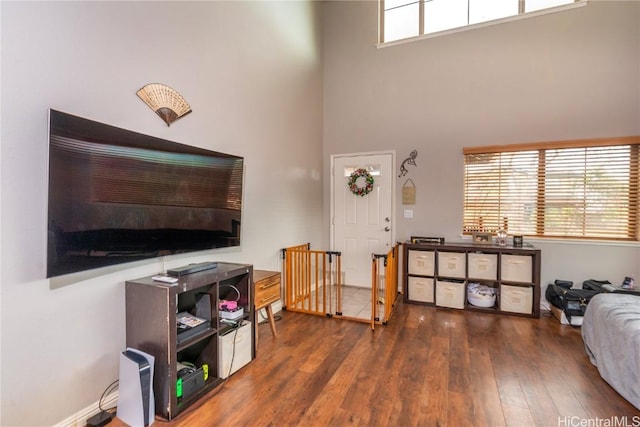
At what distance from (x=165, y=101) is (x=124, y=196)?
803 mm

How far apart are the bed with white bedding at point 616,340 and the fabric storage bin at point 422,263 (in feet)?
5.06

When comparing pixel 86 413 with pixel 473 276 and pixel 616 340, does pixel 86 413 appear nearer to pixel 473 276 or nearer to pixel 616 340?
pixel 616 340

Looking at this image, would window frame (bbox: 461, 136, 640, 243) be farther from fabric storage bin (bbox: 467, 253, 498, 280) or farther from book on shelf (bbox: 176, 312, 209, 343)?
book on shelf (bbox: 176, 312, 209, 343)

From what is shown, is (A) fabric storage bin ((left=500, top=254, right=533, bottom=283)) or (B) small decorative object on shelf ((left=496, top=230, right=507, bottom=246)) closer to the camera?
(A) fabric storage bin ((left=500, top=254, right=533, bottom=283))

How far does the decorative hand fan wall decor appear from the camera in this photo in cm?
208

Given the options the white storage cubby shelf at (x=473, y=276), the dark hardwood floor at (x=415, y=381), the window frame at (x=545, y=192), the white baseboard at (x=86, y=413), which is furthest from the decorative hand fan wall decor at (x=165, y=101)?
the window frame at (x=545, y=192)

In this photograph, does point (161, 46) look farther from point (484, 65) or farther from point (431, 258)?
point (484, 65)

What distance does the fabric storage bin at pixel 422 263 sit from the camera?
3842 mm

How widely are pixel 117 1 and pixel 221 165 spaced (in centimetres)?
120

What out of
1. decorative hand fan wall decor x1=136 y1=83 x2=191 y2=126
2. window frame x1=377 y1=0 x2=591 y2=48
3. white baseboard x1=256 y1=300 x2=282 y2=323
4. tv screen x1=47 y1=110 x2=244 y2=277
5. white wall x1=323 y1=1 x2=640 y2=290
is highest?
window frame x1=377 y1=0 x2=591 y2=48

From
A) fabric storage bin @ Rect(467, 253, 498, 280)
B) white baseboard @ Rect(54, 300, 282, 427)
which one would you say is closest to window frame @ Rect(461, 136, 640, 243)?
fabric storage bin @ Rect(467, 253, 498, 280)

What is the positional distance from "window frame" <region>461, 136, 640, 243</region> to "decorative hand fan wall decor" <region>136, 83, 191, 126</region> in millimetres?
3390

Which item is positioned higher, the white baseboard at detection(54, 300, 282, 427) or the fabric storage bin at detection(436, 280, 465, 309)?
the fabric storage bin at detection(436, 280, 465, 309)

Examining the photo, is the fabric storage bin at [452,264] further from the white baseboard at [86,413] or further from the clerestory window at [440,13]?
the white baseboard at [86,413]
